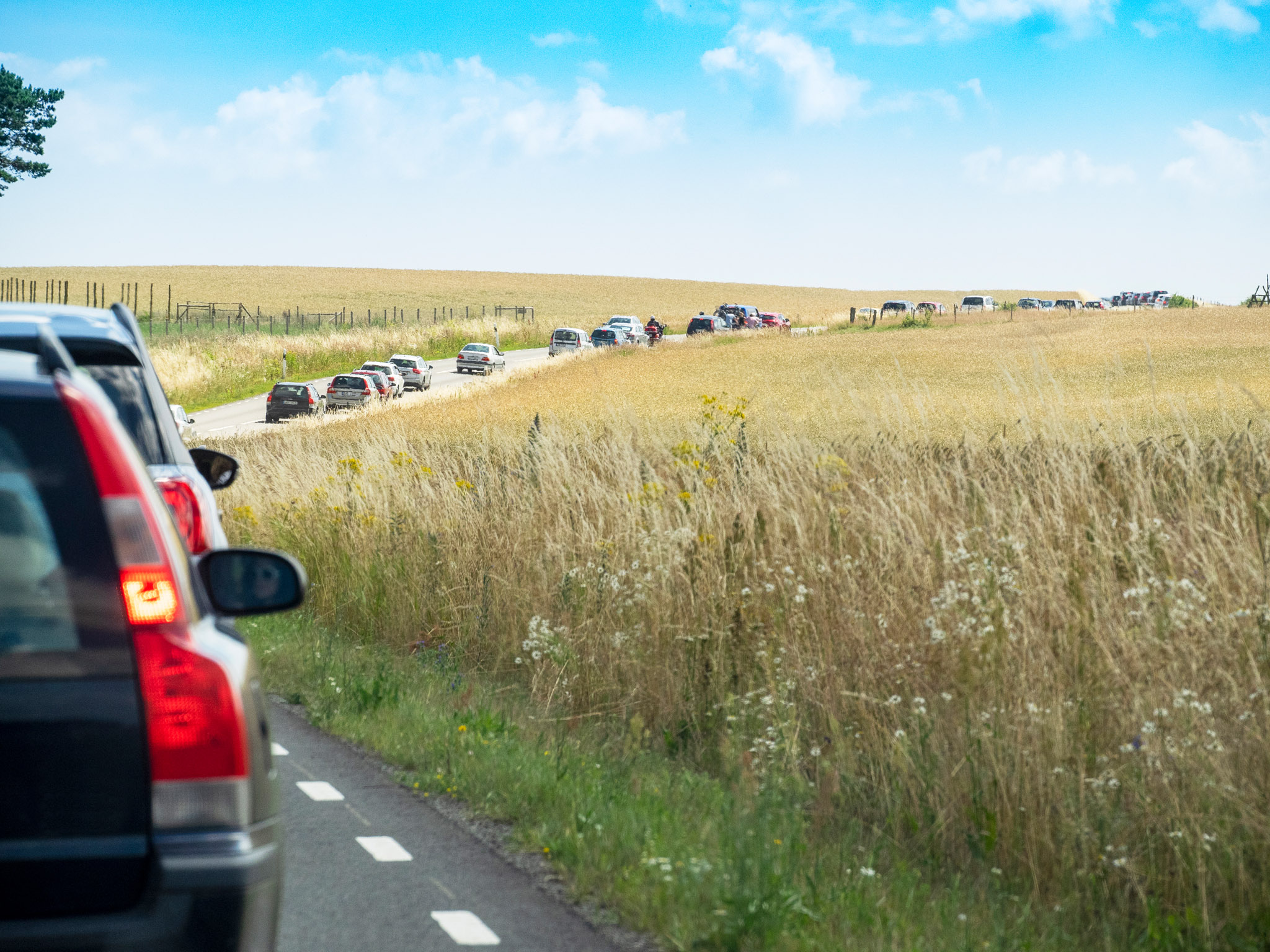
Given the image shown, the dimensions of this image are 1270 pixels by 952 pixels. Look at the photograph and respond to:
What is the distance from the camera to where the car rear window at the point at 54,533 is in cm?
271

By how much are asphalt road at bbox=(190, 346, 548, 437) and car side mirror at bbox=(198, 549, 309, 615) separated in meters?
25.5

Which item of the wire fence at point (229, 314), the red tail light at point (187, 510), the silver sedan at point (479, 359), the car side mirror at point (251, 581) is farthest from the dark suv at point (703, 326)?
the car side mirror at point (251, 581)

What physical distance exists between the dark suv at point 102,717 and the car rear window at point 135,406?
10.6 ft

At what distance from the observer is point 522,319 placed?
111 metres

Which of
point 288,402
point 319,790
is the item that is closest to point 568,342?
point 288,402

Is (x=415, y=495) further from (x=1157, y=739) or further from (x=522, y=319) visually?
(x=522, y=319)

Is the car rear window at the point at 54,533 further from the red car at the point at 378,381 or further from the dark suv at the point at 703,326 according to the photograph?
the dark suv at the point at 703,326

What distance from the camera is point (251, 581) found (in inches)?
137

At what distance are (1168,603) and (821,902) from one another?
7.79 ft

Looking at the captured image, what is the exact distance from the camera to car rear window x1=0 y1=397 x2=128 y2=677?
2705 millimetres

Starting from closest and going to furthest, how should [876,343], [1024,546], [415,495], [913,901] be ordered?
[913,901] < [1024,546] < [415,495] < [876,343]

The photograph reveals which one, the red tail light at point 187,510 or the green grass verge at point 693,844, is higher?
the red tail light at point 187,510

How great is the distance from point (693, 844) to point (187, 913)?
11.1ft

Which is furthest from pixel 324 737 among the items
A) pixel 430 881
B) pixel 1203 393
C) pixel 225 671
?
pixel 1203 393
